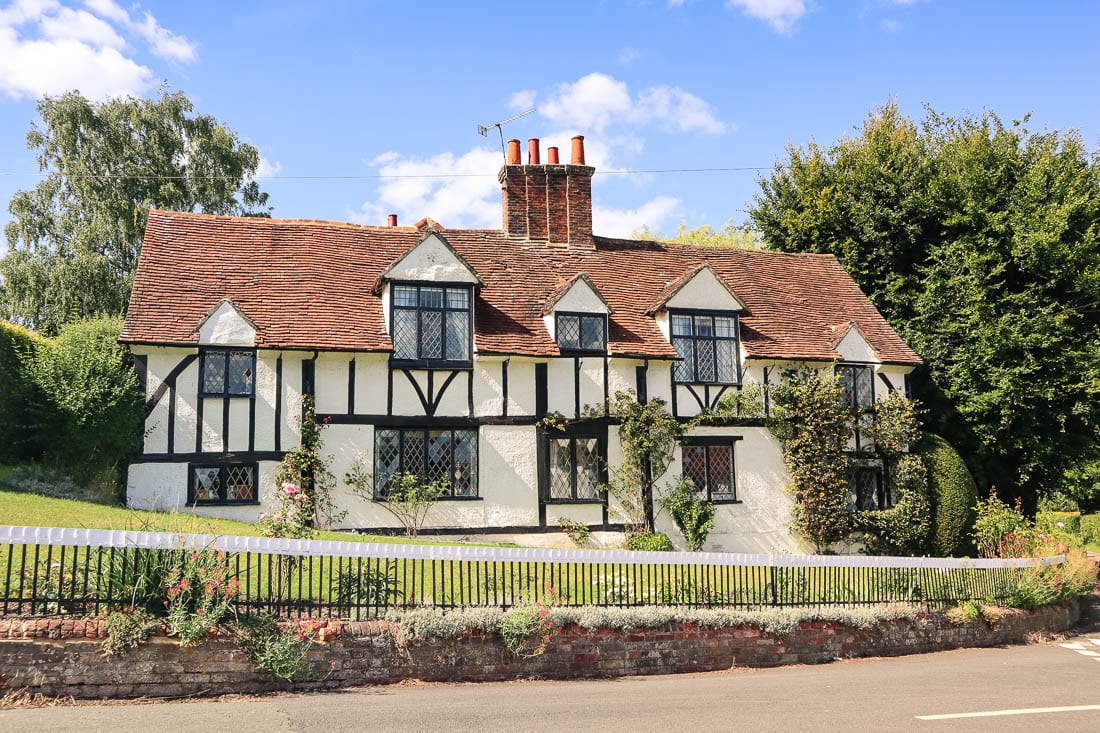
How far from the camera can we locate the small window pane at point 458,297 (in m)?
18.4

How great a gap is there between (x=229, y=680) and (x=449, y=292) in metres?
11.0

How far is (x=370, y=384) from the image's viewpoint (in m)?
17.7

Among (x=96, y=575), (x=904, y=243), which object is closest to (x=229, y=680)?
(x=96, y=575)

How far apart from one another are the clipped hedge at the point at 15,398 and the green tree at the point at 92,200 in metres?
11.2

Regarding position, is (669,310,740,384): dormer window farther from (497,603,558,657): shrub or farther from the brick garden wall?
(497,603,558,657): shrub

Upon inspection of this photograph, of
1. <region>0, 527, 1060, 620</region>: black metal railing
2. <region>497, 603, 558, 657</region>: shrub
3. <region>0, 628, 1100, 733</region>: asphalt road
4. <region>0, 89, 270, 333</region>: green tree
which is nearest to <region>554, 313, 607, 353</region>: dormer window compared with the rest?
<region>0, 527, 1060, 620</region>: black metal railing

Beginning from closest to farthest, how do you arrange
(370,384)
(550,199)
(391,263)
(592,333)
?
1. (370,384)
2. (592,333)
3. (391,263)
4. (550,199)

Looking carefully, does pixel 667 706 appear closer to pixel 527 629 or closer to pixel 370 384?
pixel 527 629

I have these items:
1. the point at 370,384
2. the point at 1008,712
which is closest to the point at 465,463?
the point at 370,384

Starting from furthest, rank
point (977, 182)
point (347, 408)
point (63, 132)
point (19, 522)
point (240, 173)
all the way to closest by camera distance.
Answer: point (240, 173) → point (63, 132) → point (977, 182) → point (347, 408) → point (19, 522)

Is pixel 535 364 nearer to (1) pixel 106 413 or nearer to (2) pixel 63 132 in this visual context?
(1) pixel 106 413

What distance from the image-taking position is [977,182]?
80.8ft

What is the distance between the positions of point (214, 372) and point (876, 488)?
15798 mm

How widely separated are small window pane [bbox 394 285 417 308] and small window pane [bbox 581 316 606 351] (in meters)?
3.86
